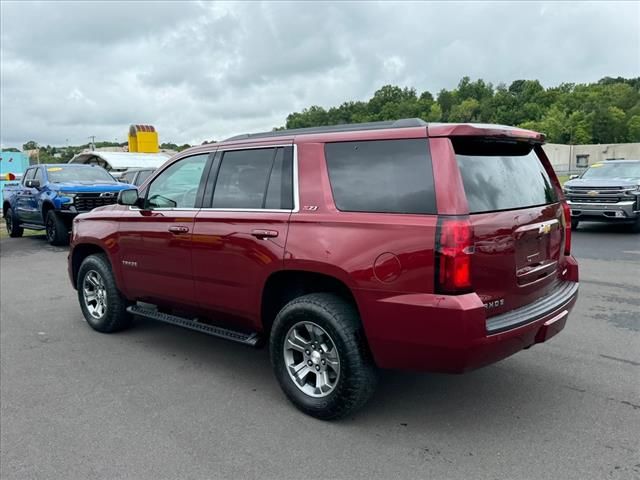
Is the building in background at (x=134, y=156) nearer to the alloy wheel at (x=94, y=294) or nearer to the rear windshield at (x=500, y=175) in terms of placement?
the alloy wheel at (x=94, y=294)

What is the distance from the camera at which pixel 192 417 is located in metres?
3.66

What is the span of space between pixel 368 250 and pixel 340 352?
0.68m

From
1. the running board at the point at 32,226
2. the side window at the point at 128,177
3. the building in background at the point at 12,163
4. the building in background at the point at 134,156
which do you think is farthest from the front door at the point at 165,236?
the building in background at the point at 12,163

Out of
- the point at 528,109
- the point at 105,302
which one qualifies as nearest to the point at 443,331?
the point at 105,302

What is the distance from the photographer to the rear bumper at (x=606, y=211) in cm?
1173

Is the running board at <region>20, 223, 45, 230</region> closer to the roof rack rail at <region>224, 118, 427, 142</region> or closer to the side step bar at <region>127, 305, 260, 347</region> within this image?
the side step bar at <region>127, 305, 260, 347</region>

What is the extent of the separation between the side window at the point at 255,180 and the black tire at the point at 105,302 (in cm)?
178

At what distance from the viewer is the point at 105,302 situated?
551 centimetres

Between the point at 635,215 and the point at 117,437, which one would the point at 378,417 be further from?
the point at 635,215

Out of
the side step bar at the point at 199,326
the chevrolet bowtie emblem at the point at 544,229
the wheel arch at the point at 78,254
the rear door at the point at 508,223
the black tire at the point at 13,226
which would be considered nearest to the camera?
the rear door at the point at 508,223

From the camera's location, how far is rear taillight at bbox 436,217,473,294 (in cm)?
296

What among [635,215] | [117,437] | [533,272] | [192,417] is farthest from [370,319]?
[635,215]

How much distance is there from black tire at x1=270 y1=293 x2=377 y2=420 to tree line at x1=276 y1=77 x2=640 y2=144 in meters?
75.5

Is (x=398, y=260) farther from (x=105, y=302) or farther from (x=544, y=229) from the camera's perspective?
(x=105, y=302)
